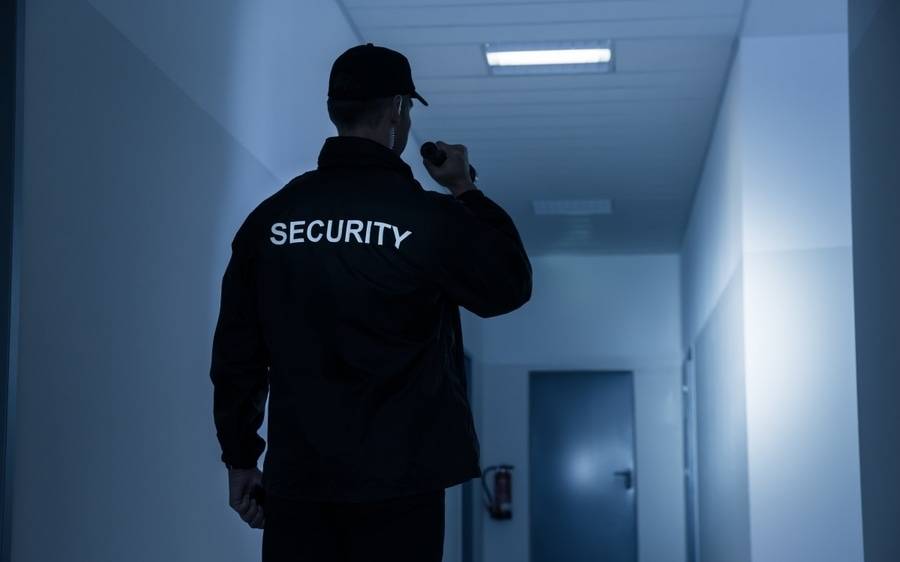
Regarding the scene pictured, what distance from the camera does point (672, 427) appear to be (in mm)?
8594

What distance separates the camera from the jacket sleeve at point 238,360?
1719mm

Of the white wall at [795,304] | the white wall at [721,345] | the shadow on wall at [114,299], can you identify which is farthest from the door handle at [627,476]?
the shadow on wall at [114,299]

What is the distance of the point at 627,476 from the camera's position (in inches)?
340

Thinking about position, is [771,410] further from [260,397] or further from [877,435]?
[260,397]

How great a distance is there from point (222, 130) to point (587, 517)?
6.65m

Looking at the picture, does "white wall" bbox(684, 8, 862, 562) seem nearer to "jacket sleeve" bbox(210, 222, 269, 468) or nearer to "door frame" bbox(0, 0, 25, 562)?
"jacket sleeve" bbox(210, 222, 269, 468)

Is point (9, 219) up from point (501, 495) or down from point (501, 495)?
up

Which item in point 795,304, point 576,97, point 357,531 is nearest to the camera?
point 357,531

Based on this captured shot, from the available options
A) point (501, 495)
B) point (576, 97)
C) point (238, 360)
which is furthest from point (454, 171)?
point (501, 495)

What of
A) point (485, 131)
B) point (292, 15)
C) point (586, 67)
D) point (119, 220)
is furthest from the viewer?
point (485, 131)

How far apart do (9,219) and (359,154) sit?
0.51 m

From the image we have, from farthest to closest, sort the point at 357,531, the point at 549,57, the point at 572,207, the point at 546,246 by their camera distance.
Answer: the point at 546,246 < the point at 572,207 < the point at 549,57 < the point at 357,531

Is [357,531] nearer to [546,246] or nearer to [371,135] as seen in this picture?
[371,135]

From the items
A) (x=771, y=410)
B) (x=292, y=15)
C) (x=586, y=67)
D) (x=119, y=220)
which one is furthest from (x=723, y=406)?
(x=119, y=220)
